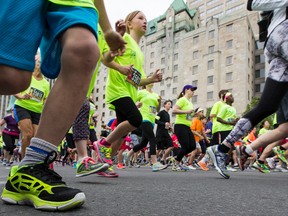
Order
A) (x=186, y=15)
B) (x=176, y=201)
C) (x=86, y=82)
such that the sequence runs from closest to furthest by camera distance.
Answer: (x=86, y=82) → (x=176, y=201) → (x=186, y=15)

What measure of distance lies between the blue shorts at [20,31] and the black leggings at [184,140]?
582 cm

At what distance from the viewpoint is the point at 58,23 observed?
5.06ft

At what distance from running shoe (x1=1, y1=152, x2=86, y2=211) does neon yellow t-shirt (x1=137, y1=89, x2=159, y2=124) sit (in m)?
5.34

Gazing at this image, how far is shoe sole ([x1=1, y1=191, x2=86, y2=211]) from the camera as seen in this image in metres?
1.42

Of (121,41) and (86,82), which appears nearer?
(86,82)

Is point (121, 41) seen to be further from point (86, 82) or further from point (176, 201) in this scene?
point (176, 201)

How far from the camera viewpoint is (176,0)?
2547 inches

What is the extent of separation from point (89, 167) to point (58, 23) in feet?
5.50

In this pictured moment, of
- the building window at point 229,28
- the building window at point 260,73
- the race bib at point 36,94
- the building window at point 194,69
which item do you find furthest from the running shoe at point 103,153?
the building window at point 194,69

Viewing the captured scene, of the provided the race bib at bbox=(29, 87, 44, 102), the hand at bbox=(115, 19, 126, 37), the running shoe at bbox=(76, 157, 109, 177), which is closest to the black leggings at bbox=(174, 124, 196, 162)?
the race bib at bbox=(29, 87, 44, 102)

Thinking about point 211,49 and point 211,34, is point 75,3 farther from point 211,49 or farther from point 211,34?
point 211,34

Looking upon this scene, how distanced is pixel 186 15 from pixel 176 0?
6.64m

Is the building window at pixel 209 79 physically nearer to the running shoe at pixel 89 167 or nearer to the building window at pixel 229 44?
the building window at pixel 229 44

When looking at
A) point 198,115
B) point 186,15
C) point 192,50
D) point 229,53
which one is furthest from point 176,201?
point 186,15
